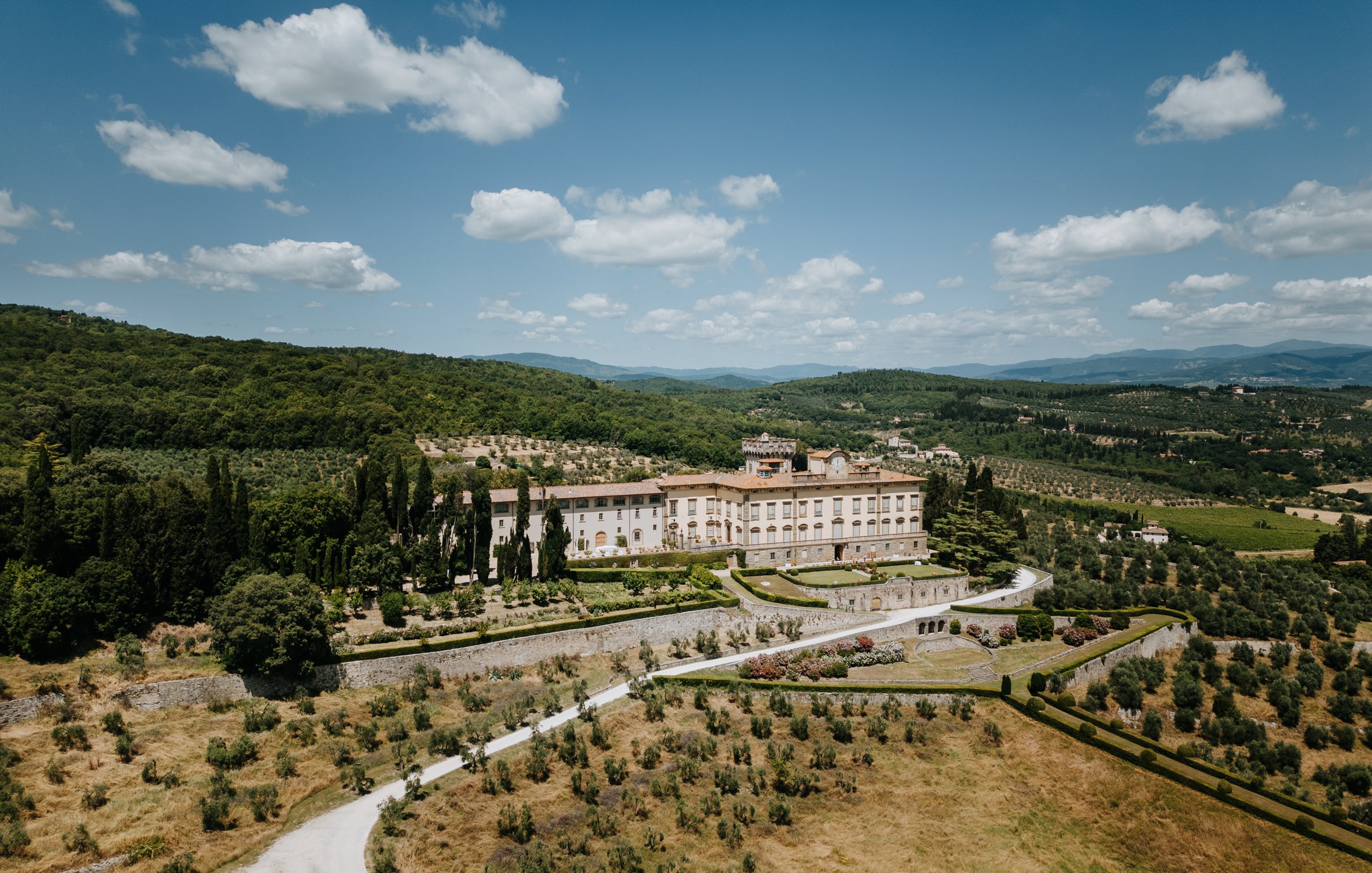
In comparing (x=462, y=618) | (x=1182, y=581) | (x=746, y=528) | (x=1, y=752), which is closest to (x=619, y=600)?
(x=462, y=618)

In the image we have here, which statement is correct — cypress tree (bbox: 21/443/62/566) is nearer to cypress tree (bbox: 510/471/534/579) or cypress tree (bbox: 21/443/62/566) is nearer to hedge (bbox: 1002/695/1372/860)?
cypress tree (bbox: 510/471/534/579)

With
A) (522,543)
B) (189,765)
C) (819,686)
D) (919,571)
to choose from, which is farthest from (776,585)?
(189,765)

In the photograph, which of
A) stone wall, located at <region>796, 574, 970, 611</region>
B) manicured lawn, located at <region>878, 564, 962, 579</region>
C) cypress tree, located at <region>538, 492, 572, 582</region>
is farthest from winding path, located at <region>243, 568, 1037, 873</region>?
manicured lawn, located at <region>878, 564, 962, 579</region>

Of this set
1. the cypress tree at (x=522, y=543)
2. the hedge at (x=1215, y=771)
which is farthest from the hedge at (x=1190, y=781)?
the cypress tree at (x=522, y=543)

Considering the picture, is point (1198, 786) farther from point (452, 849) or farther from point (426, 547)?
point (426, 547)

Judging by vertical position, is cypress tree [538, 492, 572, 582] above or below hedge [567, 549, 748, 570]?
above

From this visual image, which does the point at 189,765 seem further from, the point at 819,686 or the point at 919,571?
the point at 919,571
